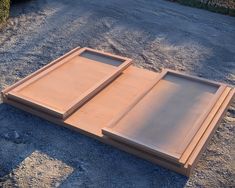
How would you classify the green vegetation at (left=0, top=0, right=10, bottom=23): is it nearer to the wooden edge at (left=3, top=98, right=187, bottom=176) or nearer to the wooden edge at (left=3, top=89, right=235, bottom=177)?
the wooden edge at (left=3, top=98, right=187, bottom=176)

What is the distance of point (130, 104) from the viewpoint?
4445 millimetres

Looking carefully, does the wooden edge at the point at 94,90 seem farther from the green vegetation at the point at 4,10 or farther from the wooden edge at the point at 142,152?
→ the green vegetation at the point at 4,10

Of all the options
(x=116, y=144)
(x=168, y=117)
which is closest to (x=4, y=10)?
(x=116, y=144)

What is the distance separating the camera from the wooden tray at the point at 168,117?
150 inches

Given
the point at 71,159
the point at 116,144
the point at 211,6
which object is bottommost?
the point at 71,159

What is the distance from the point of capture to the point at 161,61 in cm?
595

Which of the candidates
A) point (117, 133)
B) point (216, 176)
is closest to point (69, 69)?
point (117, 133)

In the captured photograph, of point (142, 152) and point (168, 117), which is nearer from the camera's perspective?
point (142, 152)

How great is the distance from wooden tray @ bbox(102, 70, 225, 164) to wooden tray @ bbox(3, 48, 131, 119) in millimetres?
677

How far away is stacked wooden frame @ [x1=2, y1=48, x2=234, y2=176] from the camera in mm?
3896

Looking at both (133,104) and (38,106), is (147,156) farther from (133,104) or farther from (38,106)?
(38,106)

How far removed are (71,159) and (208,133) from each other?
1.58m

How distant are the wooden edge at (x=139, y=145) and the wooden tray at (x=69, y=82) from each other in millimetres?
679

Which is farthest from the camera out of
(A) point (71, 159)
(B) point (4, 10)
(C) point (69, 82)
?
(B) point (4, 10)
